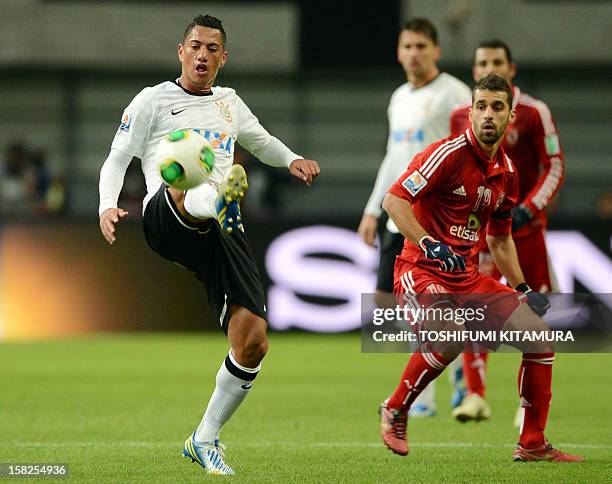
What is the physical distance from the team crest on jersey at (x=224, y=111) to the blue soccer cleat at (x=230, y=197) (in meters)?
0.83

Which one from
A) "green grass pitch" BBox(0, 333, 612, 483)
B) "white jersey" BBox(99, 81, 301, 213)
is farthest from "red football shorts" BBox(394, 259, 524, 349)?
"white jersey" BBox(99, 81, 301, 213)

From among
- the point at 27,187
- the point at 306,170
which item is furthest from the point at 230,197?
the point at 27,187

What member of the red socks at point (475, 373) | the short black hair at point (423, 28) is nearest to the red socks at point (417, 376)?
the red socks at point (475, 373)

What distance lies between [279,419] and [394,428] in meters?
2.13

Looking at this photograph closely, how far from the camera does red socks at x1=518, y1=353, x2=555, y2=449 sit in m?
6.37

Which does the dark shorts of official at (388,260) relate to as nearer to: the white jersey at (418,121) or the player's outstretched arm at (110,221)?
the white jersey at (418,121)

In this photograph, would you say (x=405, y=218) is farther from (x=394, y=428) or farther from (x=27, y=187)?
(x=27, y=187)

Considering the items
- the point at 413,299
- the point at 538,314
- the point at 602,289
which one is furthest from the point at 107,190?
the point at 602,289

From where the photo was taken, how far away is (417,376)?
6.34 m

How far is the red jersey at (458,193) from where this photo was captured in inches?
253

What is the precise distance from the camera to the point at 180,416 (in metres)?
8.48

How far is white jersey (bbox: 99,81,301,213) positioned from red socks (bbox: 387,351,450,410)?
51.7 inches

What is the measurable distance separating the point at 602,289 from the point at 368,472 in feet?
28.6

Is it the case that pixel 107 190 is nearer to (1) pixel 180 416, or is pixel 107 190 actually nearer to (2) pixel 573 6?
(1) pixel 180 416
